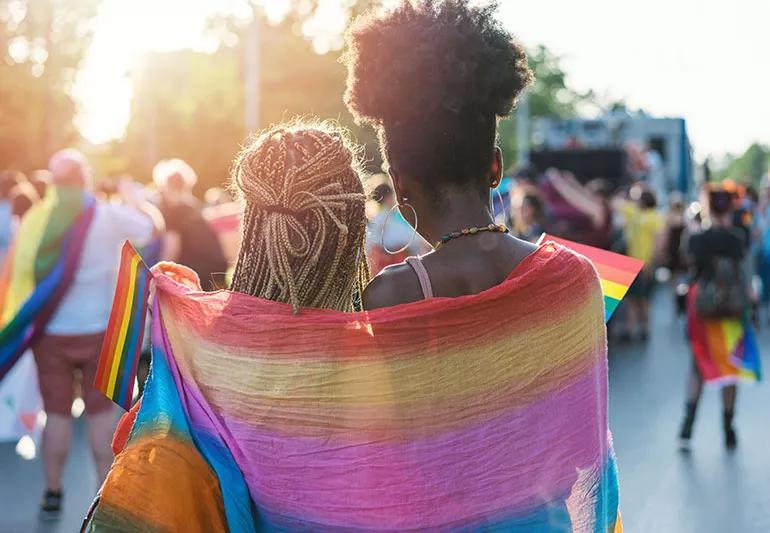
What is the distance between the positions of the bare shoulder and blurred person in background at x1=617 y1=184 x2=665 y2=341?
49.2ft

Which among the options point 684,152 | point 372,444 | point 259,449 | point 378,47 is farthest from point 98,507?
point 684,152

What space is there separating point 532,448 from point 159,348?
87 centimetres

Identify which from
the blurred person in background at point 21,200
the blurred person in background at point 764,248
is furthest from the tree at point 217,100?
the blurred person in background at point 21,200

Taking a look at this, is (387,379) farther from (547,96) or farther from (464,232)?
(547,96)

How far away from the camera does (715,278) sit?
1021cm

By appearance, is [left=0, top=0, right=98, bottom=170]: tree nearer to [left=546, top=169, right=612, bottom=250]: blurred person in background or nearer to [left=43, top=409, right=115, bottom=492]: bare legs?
[left=546, top=169, right=612, bottom=250]: blurred person in background

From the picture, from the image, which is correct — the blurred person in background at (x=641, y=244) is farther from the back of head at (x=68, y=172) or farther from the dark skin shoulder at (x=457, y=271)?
the dark skin shoulder at (x=457, y=271)

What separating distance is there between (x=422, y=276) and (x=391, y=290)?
76mm

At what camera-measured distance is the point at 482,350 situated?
3.14m

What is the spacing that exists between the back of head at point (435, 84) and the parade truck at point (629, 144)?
24.5 m

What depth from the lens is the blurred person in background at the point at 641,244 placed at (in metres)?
18.4

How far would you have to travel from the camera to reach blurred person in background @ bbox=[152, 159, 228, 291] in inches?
447

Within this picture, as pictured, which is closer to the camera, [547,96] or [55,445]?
[55,445]

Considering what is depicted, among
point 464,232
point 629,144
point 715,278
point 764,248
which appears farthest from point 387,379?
point 629,144
